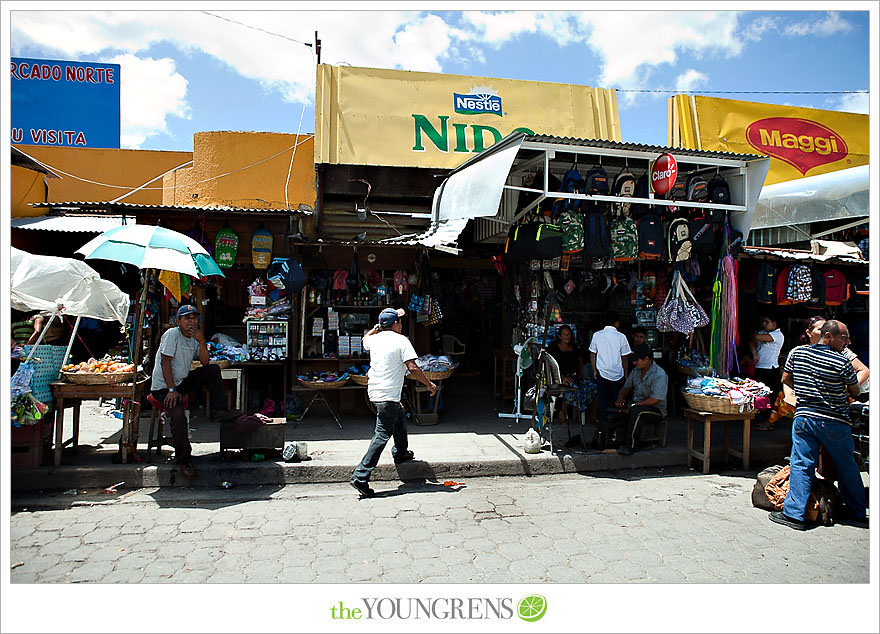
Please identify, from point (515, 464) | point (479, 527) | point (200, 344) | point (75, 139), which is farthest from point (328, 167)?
point (479, 527)

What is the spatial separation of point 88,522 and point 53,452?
1.87 metres

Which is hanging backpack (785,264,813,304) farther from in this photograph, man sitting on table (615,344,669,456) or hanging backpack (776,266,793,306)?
man sitting on table (615,344,669,456)

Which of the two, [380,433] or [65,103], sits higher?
[65,103]

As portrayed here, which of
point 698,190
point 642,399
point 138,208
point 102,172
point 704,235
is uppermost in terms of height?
point 102,172

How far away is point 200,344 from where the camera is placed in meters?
6.26

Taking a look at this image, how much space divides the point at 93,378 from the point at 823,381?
24.7 feet

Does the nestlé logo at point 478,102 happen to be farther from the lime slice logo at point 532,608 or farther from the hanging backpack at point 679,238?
the lime slice logo at point 532,608

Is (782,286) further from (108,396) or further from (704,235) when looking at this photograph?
(108,396)

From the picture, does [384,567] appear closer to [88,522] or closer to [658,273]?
[88,522]

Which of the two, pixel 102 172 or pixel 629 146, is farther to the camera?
pixel 102 172

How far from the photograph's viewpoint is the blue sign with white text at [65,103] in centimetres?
1079

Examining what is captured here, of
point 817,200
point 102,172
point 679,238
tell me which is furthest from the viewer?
point 102,172

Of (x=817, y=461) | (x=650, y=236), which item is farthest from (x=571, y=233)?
(x=817, y=461)

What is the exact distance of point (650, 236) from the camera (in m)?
7.54
